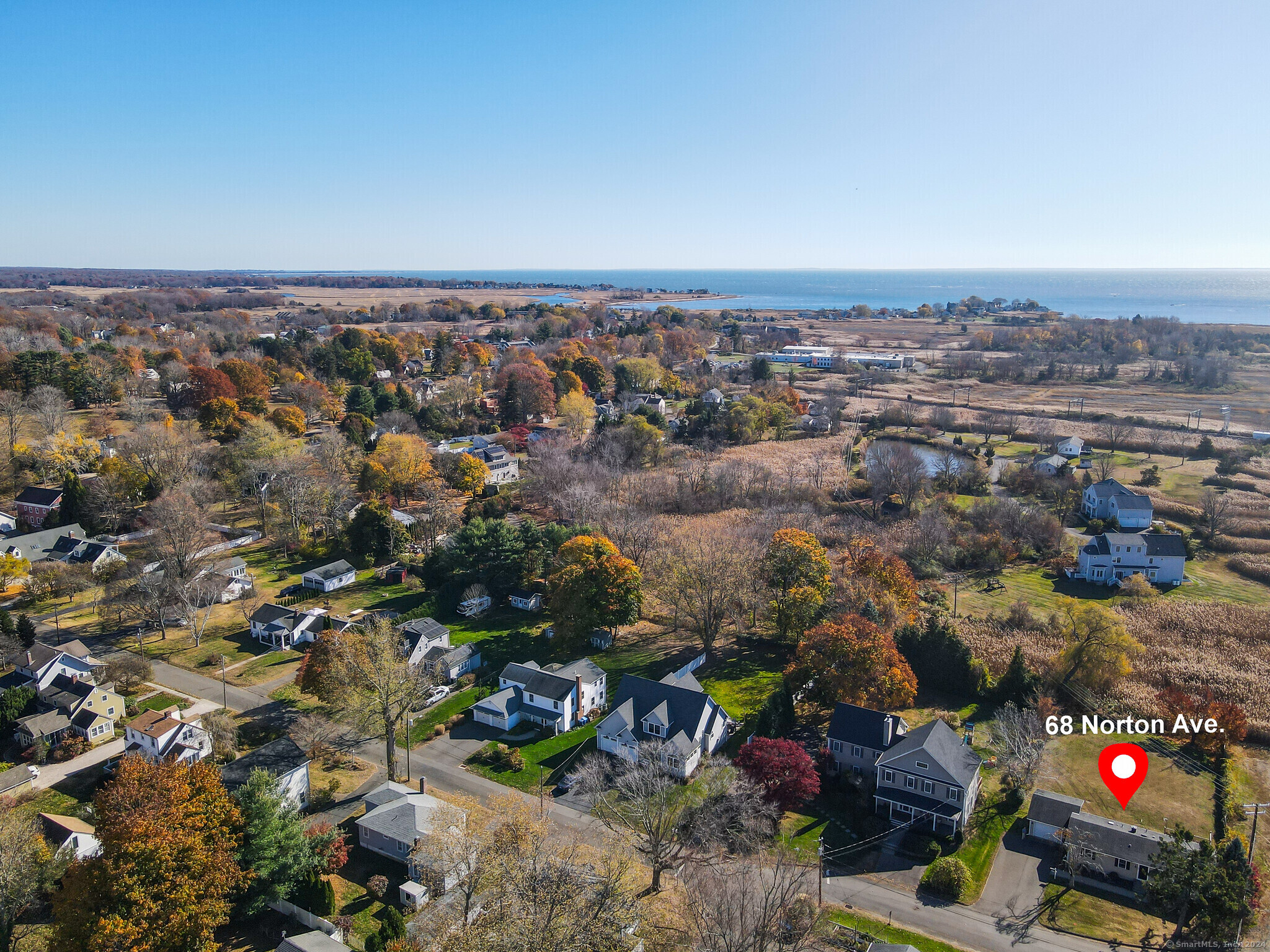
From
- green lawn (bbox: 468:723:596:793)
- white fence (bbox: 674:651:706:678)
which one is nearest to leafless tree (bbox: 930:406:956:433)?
white fence (bbox: 674:651:706:678)

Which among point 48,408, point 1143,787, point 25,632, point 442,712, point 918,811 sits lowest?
point 442,712

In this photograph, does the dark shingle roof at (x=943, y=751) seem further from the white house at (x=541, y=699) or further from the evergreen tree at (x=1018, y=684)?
the white house at (x=541, y=699)

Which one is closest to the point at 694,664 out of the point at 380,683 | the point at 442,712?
the point at 442,712

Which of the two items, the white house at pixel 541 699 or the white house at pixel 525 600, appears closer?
the white house at pixel 541 699

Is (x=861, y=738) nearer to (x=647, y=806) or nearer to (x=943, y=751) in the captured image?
(x=943, y=751)

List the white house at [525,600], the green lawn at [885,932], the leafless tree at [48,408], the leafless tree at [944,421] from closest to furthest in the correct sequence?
the green lawn at [885,932]
the white house at [525,600]
the leafless tree at [48,408]
the leafless tree at [944,421]

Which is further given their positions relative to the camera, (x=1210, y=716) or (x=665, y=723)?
Answer: (x=1210, y=716)

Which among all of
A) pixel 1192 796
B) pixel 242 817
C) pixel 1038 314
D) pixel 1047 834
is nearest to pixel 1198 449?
pixel 1192 796

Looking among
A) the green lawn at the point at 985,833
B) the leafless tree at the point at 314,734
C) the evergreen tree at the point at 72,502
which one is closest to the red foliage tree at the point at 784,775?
the green lawn at the point at 985,833
